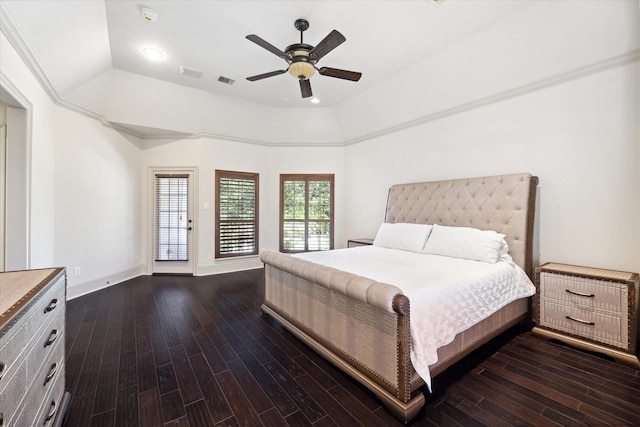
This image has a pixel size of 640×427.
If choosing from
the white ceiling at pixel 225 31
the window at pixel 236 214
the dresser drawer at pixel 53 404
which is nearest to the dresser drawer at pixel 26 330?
the dresser drawer at pixel 53 404

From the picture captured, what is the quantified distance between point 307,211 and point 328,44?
3.81 metres

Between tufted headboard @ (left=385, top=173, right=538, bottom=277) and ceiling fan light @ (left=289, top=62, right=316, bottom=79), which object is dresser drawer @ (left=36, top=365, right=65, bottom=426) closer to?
ceiling fan light @ (left=289, top=62, right=316, bottom=79)

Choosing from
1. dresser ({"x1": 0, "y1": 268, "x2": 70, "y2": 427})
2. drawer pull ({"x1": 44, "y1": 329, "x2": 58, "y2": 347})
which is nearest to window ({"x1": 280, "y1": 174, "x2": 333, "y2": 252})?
dresser ({"x1": 0, "y1": 268, "x2": 70, "y2": 427})

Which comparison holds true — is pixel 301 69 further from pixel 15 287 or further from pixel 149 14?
pixel 15 287

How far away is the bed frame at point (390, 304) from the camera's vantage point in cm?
168

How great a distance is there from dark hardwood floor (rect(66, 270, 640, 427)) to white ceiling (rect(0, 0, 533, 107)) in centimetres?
291

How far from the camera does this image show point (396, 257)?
10.3ft

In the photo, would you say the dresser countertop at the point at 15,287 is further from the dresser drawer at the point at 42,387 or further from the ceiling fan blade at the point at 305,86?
the ceiling fan blade at the point at 305,86

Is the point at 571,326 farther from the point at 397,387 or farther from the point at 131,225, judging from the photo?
the point at 131,225

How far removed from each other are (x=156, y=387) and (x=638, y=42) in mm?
4848

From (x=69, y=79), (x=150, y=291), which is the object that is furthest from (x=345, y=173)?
(x=69, y=79)

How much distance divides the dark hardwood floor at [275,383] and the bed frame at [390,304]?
15 cm

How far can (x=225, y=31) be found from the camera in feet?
10.0

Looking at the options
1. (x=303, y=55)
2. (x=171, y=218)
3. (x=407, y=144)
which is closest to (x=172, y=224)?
(x=171, y=218)
